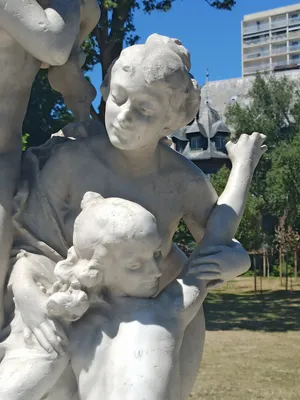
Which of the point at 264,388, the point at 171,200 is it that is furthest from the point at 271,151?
the point at 171,200

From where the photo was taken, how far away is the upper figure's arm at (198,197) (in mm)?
2248

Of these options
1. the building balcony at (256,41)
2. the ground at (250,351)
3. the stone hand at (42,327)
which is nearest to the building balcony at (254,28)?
the building balcony at (256,41)

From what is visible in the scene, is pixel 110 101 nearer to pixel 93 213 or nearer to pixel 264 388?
pixel 93 213

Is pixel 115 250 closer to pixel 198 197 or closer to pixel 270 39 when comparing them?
pixel 198 197

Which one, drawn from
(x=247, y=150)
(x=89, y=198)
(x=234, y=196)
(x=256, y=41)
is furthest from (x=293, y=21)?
(x=89, y=198)

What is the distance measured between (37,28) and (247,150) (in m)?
0.89

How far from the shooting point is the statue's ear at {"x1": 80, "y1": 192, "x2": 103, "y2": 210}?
2.01 metres

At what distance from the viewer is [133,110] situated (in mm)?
1964

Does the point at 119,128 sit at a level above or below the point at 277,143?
below

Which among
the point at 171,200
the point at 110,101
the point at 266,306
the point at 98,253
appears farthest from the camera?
the point at 266,306

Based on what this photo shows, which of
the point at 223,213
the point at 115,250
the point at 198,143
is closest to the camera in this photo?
the point at 115,250

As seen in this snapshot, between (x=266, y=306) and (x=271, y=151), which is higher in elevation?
(x=271, y=151)

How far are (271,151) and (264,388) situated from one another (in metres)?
15.7

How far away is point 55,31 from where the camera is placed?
6.40ft
